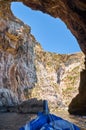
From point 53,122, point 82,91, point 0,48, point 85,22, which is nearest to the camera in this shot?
point 53,122

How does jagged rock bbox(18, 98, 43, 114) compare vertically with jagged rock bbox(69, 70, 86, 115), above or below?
below

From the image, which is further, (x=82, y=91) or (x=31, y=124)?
(x=82, y=91)

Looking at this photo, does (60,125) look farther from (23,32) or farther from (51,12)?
(23,32)

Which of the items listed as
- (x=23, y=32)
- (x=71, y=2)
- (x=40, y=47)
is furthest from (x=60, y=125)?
(x=40, y=47)

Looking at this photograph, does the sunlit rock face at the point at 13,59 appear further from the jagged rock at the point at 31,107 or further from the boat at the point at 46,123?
the boat at the point at 46,123

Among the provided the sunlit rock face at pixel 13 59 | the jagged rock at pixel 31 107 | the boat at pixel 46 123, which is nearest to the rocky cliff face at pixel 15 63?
the sunlit rock face at pixel 13 59

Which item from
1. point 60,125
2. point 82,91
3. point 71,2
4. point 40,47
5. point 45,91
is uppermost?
point 71,2

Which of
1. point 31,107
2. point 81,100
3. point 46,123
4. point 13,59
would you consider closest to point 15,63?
point 13,59

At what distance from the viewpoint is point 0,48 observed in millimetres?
94312

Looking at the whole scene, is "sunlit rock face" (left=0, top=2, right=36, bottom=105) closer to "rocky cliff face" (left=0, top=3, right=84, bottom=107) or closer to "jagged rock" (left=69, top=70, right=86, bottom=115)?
"rocky cliff face" (left=0, top=3, right=84, bottom=107)

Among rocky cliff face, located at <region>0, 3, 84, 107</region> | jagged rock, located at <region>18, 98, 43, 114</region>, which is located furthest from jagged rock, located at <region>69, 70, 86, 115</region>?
rocky cliff face, located at <region>0, 3, 84, 107</region>

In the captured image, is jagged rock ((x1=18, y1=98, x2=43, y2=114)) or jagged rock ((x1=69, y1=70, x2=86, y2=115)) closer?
jagged rock ((x1=69, y1=70, x2=86, y2=115))

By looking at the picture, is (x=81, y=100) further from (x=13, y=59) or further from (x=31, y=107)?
(x=13, y=59)

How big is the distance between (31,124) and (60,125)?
39.0 inches
